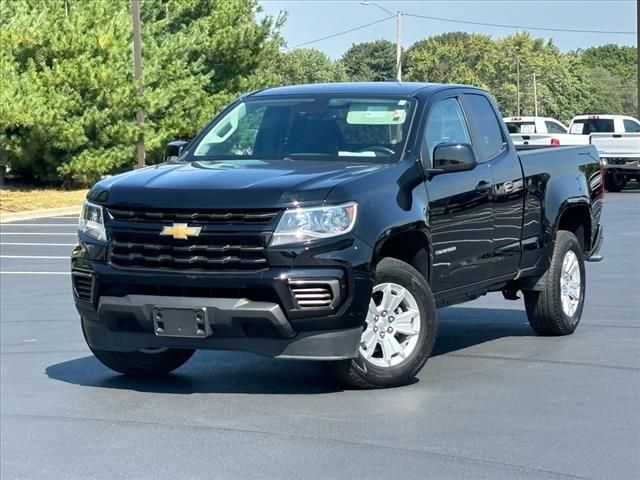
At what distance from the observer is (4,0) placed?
3238 cm

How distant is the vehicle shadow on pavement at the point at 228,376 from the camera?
8133 mm

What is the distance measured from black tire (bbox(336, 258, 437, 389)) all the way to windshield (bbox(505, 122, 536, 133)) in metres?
31.1

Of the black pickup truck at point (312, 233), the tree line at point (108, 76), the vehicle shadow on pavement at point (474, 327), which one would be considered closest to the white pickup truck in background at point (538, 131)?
the tree line at point (108, 76)

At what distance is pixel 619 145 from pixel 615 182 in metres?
1.84

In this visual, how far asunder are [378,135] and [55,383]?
276 cm

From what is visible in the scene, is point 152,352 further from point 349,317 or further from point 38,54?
point 38,54

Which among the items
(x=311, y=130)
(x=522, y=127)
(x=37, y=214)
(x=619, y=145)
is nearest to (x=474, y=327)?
(x=311, y=130)

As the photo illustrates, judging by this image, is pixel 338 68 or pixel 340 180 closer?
pixel 340 180

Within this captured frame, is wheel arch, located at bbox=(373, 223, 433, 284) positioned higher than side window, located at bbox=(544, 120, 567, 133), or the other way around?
wheel arch, located at bbox=(373, 223, 433, 284)

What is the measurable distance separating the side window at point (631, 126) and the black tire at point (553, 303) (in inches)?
1096

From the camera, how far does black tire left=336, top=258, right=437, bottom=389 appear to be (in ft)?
25.2

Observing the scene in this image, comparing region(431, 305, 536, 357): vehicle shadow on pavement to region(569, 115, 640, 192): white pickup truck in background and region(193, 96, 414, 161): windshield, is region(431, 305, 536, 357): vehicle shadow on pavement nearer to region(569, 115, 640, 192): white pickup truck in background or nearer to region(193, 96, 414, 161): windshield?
region(193, 96, 414, 161): windshield

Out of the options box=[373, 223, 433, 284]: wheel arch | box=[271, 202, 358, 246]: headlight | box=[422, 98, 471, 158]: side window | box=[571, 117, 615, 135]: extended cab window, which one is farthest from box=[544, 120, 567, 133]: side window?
box=[271, 202, 358, 246]: headlight

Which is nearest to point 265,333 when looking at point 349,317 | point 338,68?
point 349,317
